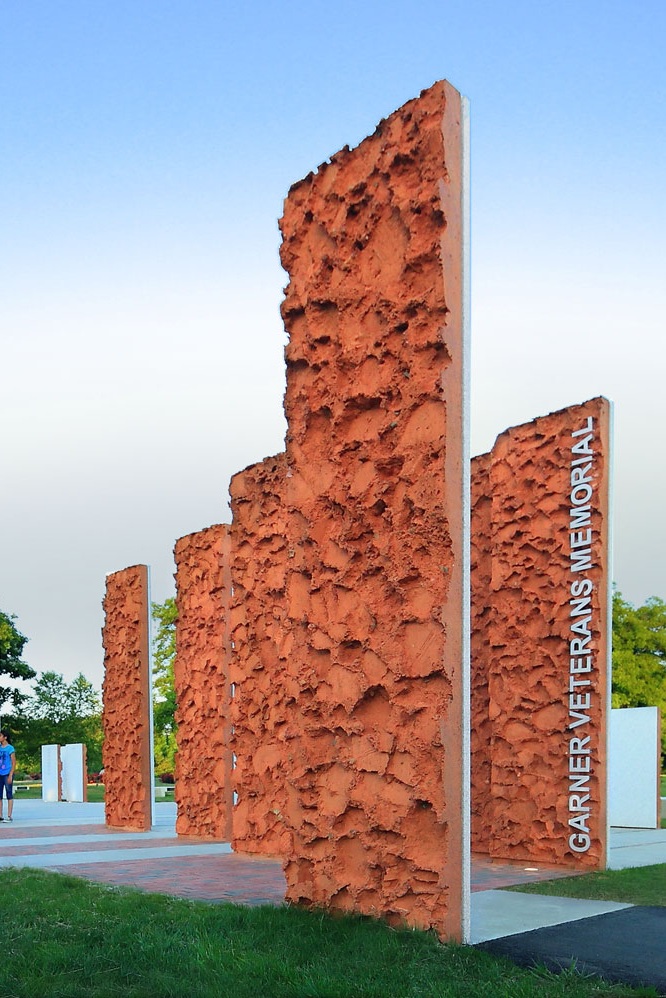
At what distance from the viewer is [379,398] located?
6012 millimetres

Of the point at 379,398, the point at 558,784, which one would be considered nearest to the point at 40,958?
the point at 379,398

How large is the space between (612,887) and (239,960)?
375 cm

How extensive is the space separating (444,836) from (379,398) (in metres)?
2.47

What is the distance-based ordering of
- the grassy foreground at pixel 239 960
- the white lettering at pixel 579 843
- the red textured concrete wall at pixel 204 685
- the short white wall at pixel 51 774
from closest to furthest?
the grassy foreground at pixel 239 960 → the white lettering at pixel 579 843 → the red textured concrete wall at pixel 204 685 → the short white wall at pixel 51 774

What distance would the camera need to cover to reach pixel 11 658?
113 ft

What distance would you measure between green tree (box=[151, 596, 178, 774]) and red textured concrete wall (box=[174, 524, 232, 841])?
19.6 meters

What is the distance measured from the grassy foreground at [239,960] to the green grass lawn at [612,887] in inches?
85.0

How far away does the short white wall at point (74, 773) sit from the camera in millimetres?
23752

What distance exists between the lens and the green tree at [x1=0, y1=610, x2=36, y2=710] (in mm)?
Result: 33688

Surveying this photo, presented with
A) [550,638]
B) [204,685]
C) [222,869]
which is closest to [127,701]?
[204,685]

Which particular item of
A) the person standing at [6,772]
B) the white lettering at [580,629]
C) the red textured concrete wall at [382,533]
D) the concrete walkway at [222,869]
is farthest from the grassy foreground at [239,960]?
the person standing at [6,772]

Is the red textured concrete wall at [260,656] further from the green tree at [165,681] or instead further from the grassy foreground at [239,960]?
the green tree at [165,681]

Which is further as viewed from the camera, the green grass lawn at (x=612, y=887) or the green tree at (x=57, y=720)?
the green tree at (x=57, y=720)

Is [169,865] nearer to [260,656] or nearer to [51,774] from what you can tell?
[260,656]
